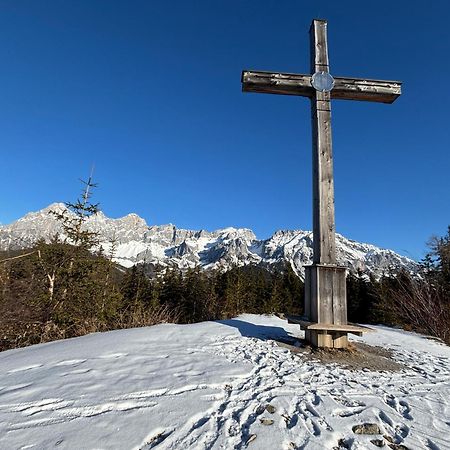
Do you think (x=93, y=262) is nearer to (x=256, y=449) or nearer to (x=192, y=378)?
(x=192, y=378)

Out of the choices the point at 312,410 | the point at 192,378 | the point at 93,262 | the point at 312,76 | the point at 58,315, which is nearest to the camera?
the point at 312,410

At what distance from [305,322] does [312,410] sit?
2.18m

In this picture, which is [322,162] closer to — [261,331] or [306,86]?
[306,86]

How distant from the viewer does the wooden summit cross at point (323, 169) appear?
4484 mm

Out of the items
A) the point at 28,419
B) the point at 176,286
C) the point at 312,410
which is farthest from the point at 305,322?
the point at 176,286

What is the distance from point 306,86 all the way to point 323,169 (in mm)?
1621

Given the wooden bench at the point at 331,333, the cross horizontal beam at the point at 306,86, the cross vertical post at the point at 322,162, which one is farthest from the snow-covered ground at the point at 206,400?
the cross horizontal beam at the point at 306,86

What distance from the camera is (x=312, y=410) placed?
7.98ft

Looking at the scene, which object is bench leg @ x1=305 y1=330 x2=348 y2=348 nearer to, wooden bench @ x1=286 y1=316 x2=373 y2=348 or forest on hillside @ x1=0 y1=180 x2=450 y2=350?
wooden bench @ x1=286 y1=316 x2=373 y2=348

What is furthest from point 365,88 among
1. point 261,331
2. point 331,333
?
point 261,331

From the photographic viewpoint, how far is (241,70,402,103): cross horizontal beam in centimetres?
538

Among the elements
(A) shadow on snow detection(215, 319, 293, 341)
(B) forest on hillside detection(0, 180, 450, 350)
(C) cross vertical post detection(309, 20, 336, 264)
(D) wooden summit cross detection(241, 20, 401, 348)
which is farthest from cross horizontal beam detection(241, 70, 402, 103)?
(B) forest on hillside detection(0, 180, 450, 350)

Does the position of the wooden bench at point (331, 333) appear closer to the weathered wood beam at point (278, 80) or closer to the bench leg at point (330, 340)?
the bench leg at point (330, 340)

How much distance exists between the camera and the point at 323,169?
5.05 metres
